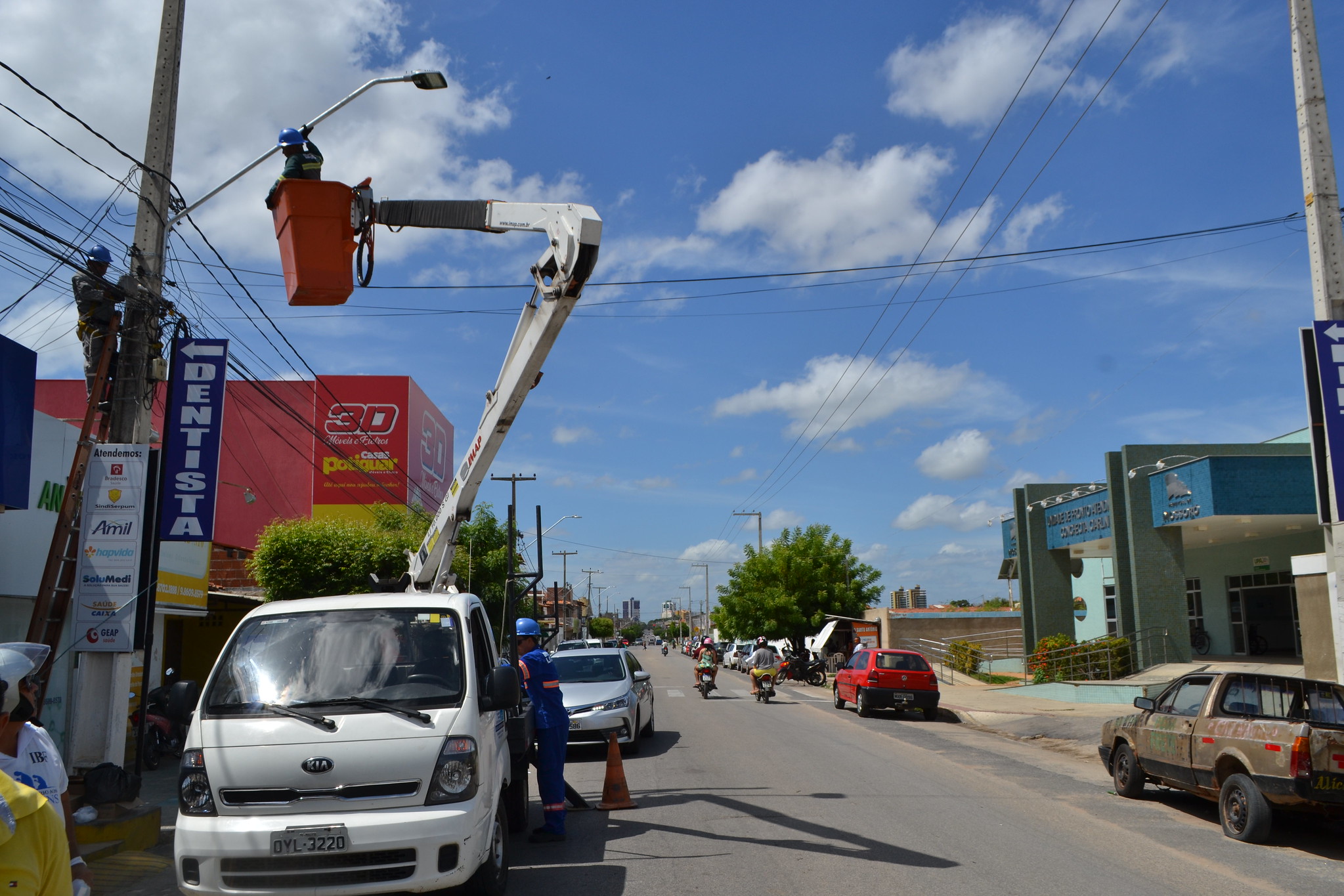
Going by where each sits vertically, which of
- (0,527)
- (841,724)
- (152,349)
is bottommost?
(841,724)

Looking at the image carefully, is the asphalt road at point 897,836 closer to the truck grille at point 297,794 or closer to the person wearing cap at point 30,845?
the truck grille at point 297,794

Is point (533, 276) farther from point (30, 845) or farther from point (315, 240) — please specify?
point (30, 845)

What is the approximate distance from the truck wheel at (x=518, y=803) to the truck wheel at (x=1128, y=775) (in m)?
6.53

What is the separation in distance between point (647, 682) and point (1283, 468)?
13920mm

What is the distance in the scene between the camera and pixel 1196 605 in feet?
96.0

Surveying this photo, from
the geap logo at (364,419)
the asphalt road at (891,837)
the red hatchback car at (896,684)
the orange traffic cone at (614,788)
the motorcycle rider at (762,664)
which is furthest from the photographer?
the geap logo at (364,419)

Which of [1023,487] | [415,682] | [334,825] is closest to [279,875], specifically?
[334,825]

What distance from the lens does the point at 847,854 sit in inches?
299

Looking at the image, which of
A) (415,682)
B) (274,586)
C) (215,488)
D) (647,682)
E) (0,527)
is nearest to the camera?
(415,682)

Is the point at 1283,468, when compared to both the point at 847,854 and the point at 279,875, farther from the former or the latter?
the point at 279,875

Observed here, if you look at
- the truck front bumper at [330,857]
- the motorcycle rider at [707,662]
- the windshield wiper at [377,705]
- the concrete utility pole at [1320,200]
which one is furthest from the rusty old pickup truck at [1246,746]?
the motorcycle rider at [707,662]

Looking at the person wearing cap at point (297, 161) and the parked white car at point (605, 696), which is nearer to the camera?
the person wearing cap at point (297, 161)

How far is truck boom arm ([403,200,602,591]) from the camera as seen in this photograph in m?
8.41

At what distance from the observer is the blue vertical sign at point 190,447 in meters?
10.6
